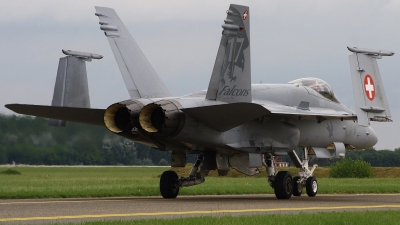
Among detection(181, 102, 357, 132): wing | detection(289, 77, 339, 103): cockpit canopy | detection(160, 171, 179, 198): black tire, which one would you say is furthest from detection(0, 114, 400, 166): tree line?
detection(181, 102, 357, 132): wing

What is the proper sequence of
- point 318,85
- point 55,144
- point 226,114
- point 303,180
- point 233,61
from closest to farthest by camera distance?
point 226,114, point 233,61, point 303,180, point 318,85, point 55,144

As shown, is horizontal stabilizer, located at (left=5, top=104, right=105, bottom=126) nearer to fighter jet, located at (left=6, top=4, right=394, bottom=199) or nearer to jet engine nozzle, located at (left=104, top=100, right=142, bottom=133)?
fighter jet, located at (left=6, top=4, right=394, bottom=199)

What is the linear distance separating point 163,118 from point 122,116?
104cm

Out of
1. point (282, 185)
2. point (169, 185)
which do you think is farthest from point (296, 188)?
point (169, 185)

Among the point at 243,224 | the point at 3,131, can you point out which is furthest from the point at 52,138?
the point at 243,224

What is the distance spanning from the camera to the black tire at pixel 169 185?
18922 mm

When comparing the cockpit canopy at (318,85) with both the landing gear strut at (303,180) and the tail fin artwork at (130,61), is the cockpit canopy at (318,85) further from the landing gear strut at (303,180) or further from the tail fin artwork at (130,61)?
the tail fin artwork at (130,61)

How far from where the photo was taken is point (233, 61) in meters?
17.3

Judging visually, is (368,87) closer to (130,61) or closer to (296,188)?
(296,188)

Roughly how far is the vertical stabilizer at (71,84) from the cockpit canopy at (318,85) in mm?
6065

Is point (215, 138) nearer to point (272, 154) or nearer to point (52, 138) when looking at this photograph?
point (272, 154)

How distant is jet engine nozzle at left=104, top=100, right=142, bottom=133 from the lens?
16.5m

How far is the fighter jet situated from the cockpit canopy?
0.10 ft

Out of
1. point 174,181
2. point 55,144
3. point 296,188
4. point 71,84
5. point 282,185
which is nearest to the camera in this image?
point 282,185
